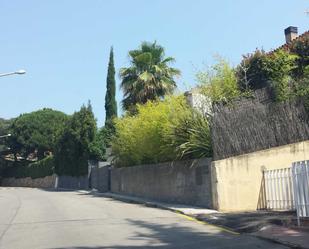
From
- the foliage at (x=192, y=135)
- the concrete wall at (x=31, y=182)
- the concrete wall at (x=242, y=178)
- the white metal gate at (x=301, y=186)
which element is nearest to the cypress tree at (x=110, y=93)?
the concrete wall at (x=31, y=182)

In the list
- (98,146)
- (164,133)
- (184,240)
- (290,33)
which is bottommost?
(184,240)

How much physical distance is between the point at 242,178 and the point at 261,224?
16.6ft

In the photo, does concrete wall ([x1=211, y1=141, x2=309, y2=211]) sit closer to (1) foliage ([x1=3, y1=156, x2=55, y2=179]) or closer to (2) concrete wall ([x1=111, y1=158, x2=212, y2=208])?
(2) concrete wall ([x1=111, y1=158, x2=212, y2=208])

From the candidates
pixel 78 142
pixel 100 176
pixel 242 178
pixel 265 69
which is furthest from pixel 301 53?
pixel 78 142

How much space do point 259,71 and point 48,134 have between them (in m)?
53.9

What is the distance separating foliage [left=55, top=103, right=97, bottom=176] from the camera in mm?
43531

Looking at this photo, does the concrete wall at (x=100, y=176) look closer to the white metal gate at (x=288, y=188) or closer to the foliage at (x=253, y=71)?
the foliage at (x=253, y=71)

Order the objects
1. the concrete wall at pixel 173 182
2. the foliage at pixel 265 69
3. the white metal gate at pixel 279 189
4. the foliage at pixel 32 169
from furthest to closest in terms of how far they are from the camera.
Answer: the foliage at pixel 32 169 → the foliage at pixel 265 69 → the concrete wall at pixel 173 182 → the white metal gate at pixel 279 189

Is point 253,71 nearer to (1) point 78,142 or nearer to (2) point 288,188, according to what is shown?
(2) point 288,188

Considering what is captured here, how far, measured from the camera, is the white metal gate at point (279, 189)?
1748cm

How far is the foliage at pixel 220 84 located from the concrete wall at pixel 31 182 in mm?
37088

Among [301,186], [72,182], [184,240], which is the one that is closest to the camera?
[184,240]

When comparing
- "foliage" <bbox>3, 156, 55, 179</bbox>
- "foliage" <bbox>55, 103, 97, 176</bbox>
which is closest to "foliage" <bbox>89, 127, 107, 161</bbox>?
"foliage" <bbox>55, 103, 97, 176</bbox>

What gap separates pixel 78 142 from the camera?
1746 inches
